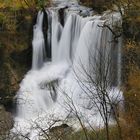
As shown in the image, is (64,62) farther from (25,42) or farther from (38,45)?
(25,42)

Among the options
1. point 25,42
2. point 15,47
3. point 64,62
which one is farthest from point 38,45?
point 64,62

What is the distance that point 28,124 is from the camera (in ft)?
81.8

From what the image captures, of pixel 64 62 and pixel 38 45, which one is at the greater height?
pixel 38 45

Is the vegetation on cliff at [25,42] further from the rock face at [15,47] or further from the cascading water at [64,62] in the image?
the cascading water at [64,62]

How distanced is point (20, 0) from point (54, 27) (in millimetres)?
3152

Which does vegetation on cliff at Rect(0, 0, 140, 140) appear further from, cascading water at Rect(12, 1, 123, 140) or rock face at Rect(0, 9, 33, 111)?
cascading water at Rect(12, 1, 123, 140)

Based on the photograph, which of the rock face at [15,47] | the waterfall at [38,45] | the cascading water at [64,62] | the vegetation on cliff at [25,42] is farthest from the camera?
the waterfall at [38,45]

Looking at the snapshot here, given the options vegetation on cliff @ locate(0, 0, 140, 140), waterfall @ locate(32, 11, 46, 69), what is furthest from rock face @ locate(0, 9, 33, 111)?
waterfall @ locate(32, 11, 46, 69)

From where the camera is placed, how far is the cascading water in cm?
2608

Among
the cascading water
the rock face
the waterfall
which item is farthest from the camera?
the waterfall

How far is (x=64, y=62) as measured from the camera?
2927 cm

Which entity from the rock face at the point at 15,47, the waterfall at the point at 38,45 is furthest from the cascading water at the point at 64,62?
the rock face at the point at 15,47

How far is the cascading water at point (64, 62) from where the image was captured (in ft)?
85.6

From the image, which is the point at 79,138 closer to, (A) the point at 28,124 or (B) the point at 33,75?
(A) the point at 28,124
